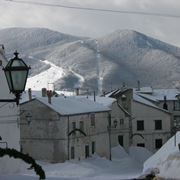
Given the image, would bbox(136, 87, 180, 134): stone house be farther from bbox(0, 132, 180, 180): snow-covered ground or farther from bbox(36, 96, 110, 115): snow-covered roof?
bbox(36, 96, 110, 115): snow-covered roof

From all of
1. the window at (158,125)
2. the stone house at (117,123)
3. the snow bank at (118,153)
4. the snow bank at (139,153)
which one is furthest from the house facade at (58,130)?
the window at (158,125)

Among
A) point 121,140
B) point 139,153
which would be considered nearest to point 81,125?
point 121,140

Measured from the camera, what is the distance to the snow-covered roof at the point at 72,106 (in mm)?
57325

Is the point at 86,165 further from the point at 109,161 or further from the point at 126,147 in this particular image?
the point at 126,147

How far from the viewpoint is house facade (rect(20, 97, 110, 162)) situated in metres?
56.5

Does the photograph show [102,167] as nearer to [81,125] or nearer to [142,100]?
[81,125]

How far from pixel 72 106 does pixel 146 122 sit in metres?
16.4

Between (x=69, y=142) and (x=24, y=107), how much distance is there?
16.4ft

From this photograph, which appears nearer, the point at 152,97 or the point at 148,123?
the point at 148,123

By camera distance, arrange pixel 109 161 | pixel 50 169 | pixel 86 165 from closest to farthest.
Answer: pixel 50 169, pixel 86 165, pixel 109 161

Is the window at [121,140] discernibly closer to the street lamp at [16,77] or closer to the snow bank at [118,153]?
the snow bank at [118,153]

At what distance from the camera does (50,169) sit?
5344cm

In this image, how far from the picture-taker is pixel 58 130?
56.5m

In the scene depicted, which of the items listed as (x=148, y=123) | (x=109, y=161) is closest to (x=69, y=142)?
(x=109, y=161)
